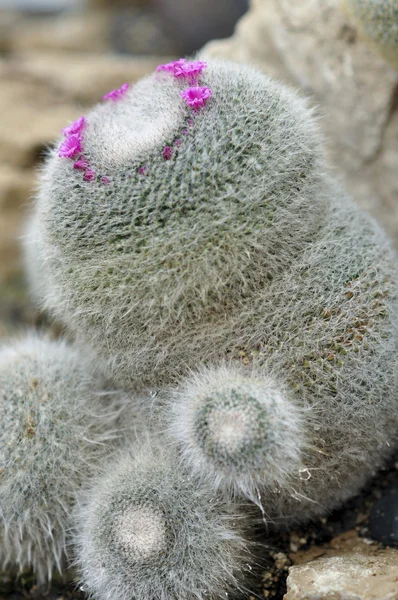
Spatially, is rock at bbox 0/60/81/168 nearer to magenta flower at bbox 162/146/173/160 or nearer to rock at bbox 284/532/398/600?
magenta flower at bbox 162/146/173/160

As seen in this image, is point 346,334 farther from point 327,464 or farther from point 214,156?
point 214,156

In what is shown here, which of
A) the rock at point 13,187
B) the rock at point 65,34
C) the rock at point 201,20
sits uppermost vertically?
the rock at point 65,34

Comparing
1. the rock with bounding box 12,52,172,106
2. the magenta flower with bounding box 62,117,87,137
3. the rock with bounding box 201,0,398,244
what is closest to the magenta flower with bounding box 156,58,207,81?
the magenta flower with bounding box 62,117,87,137

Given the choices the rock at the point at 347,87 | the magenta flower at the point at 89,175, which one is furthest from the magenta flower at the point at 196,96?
the rock at the point at 347,87

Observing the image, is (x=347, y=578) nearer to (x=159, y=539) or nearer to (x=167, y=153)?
(x=159, y=539)

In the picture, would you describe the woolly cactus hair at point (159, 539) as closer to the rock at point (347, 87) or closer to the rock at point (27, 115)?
the rock at point (347, 87)

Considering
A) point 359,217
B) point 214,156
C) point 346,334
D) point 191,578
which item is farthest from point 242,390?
point 359,217
